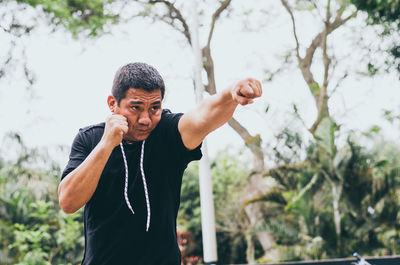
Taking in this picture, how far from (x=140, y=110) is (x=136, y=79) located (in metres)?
0.11

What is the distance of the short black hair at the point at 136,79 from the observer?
1.52 m

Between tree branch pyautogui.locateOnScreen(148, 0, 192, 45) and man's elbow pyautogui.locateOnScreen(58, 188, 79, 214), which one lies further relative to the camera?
tree branch pyautogui.locateOnScreen(148, 0, 192, 45)

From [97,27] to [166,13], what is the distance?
2.21 m

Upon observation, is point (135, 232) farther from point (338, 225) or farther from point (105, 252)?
point (338, 225)

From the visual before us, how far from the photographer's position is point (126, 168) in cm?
150

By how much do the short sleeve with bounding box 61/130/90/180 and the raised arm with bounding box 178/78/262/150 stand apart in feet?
1.15

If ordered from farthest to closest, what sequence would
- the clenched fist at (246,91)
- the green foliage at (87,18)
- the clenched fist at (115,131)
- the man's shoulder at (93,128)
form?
the green foliage at (87,18) < the man's shoulder at (93,128) < the clenched fist at (115,131) < the clenched fist at (246,91)

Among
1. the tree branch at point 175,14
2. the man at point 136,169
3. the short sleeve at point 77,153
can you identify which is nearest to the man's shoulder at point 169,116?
the man at point 136,169

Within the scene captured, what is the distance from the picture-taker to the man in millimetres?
1428

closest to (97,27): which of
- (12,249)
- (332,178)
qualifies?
(12,249)

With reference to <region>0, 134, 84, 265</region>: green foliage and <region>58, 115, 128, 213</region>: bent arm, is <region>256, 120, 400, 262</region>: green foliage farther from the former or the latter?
<region>58, 115, 128, 213</region>: bent arm

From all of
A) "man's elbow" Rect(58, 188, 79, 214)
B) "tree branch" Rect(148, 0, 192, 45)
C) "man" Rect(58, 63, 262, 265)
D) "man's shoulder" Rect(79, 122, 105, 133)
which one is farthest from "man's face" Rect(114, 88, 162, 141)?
"tree branch" Rect(148, 0, 192, 45)

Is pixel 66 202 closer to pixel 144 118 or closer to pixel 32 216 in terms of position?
pixel 144 118

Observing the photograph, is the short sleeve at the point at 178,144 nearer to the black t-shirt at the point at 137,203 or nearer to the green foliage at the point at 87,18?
the black t-shirt at the point at 137,203
